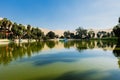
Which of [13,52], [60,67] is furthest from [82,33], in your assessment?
[60,67]

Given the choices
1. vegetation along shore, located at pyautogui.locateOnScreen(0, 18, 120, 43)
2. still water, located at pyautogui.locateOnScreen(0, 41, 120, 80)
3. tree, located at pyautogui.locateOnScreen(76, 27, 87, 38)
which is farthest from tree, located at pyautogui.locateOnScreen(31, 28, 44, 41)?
still water, located at pyautogui.locateOnScreen(0, 41, 120, 80)

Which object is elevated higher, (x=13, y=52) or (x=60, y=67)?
(x=13, y=52)

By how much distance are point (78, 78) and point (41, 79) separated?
8.93 ft

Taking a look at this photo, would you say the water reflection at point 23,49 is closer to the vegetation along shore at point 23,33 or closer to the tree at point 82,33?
the vegetation along shore at point 23,33

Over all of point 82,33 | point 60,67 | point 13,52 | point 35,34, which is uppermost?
point 82,33

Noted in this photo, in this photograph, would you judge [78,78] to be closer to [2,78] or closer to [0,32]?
[2,78]

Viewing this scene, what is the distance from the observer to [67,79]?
1304 centimetres

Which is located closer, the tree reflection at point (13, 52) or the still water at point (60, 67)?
the still water at point (60, 67)

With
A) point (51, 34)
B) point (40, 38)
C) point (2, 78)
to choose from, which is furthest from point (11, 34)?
point (2, 78)

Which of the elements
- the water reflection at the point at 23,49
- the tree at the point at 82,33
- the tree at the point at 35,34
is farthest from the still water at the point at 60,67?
the tree at the point at 82,33

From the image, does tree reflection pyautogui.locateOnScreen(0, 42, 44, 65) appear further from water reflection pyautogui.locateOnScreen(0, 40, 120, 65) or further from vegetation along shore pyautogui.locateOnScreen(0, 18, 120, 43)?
vegetation along shore pyautogui.locateOnScreen(0, 18, 120, 43)

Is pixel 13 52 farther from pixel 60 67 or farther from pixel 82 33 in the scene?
pixel 82 33

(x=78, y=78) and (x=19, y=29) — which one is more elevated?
(x=19, y=29)

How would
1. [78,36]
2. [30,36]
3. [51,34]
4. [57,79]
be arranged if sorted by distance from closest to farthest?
[57,79] < [30,36] < [51,34] < [78,36]
